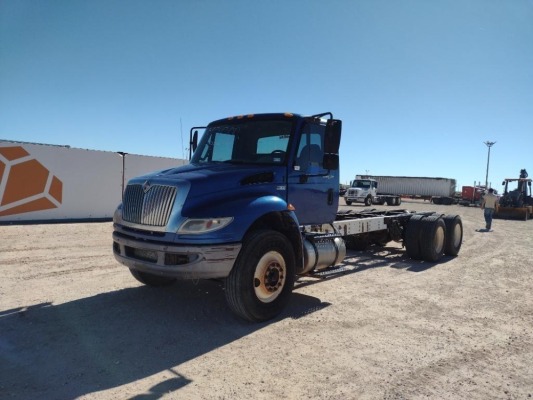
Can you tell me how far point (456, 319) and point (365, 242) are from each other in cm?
516

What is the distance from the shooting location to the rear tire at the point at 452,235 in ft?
33.3

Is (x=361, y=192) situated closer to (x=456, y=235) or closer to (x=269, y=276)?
(x=456, y=235)

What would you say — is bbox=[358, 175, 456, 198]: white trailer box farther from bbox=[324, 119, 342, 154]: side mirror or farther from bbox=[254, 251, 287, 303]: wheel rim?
bbox=[254, 251, 287, 303]: wheel rim

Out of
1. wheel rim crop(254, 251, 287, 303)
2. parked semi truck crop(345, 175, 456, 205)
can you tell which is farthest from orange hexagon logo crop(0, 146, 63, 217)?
parked semi truck crop(345, 175, 456, 205)

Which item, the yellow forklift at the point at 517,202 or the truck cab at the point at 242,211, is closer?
the truck cab at the point at 242,211

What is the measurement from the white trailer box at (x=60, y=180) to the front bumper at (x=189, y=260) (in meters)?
12.4

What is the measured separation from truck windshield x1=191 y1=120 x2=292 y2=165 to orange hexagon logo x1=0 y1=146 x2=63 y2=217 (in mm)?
11215

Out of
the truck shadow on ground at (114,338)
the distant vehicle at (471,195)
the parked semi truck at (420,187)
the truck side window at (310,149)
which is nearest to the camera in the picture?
the truck shadow on ground at (114,338)

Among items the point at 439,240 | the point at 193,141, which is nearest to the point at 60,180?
the point at 193,141

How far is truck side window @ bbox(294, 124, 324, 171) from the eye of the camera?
5.90m

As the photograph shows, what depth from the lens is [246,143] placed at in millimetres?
6066

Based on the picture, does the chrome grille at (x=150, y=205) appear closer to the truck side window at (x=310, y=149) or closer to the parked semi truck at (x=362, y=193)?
the truck side window at (x=310, y=149)

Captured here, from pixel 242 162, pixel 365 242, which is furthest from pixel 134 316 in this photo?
pixel 365 242

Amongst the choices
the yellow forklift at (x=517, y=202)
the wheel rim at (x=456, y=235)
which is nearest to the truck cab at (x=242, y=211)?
the wheel rim at (x=456, y=235)
